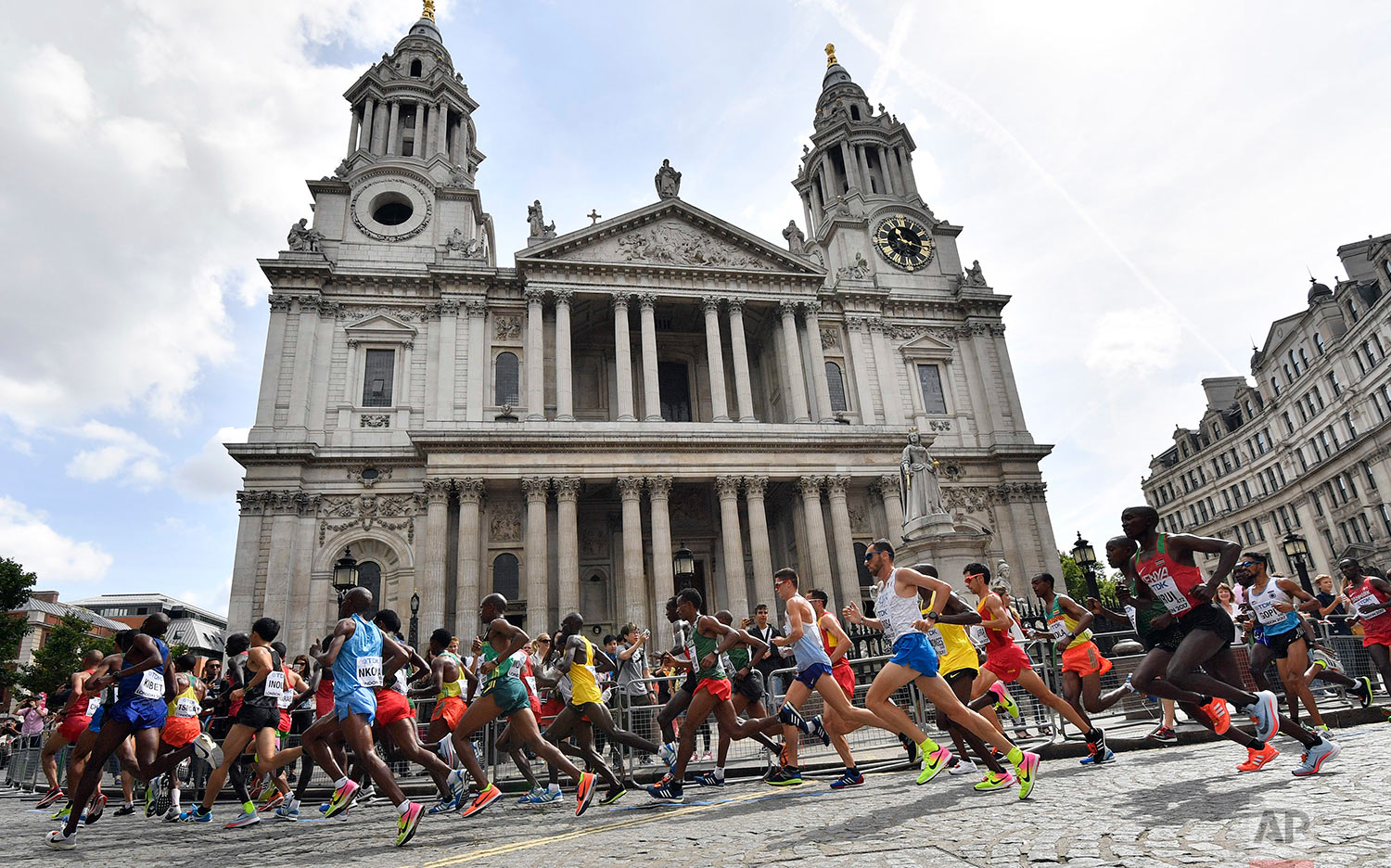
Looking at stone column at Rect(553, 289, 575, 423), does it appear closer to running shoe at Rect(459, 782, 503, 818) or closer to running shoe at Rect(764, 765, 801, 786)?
running shoe at Rect(764, 765, 801, 786)

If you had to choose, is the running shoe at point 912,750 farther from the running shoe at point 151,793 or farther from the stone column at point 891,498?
the stone column at point 891,498

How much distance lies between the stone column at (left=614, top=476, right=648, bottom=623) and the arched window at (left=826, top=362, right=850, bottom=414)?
34.0 ft

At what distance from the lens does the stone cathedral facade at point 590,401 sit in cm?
2600

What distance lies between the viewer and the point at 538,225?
104 feet

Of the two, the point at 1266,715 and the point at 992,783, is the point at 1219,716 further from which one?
the point at 992,783

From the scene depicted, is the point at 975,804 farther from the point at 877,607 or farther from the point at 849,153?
the point at 849,153

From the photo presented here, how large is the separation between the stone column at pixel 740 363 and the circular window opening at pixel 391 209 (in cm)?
1489

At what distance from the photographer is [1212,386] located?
61.9m

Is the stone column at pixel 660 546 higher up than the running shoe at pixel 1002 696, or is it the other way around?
the stone column at pixel 660 546

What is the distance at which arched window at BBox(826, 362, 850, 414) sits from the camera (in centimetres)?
3275

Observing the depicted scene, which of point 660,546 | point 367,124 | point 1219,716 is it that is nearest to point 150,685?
point 1219,716

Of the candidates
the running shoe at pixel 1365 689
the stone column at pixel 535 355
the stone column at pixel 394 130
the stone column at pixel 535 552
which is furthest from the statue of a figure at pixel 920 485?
the stone column at pixel 394 130

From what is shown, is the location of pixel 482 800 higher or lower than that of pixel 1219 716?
lower

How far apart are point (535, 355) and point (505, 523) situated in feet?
21.8
